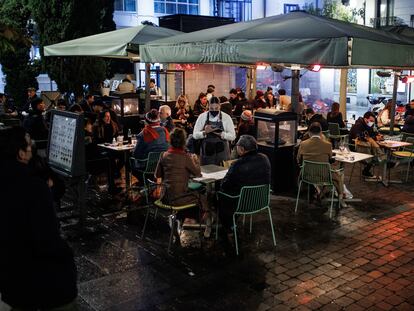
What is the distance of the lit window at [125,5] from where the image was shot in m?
27.4

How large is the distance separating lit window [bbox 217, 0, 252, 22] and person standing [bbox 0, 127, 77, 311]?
93.1ft

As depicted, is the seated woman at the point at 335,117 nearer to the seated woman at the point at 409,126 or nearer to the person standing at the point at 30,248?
the seated woman at the point at 409,126

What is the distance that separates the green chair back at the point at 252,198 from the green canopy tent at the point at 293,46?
1.69 m

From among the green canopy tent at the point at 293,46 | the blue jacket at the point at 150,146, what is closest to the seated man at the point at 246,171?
the green canopy tent at the point at 293,46

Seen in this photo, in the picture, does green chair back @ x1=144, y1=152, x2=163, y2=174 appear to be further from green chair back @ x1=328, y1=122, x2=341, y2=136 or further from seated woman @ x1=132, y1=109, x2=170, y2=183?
green chair back @ x1=328, y1=122, x2=341, y2=136

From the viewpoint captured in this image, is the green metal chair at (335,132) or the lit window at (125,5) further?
the lit window at (125,5)

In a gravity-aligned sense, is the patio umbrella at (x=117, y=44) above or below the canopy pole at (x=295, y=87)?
above

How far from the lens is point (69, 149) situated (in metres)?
6.76

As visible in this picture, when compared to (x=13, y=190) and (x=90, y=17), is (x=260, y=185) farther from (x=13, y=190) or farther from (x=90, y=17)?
(x=90, y=17)

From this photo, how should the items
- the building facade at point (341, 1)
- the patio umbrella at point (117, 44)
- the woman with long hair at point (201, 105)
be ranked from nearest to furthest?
the patio umbrella at point (117, 44), the woman with long hair at point (201, 105), the building facade at point (341, 1)

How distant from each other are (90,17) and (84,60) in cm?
192

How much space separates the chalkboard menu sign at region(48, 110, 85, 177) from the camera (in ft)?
21.7

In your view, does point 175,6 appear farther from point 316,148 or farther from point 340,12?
point 316,148

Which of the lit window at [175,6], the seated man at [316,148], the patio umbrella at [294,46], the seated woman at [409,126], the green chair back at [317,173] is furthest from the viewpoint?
the lit window at [175,6]
